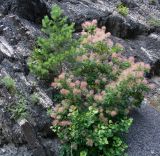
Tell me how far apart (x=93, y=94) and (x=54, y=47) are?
1657 mm

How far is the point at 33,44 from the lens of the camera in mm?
11883

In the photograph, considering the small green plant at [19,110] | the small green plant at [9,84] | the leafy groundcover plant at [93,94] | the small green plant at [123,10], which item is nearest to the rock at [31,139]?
the small green plant at [19,110]

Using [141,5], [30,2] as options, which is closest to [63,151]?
[30,2]

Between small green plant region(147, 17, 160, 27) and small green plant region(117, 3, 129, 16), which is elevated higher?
small green plant region(117, 3, 129, 16)

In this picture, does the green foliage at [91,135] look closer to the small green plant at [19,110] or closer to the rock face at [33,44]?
the rock face at [33,44]

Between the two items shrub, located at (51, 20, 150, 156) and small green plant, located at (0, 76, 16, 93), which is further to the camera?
small green plant, located at (0, 76, 16, 93)

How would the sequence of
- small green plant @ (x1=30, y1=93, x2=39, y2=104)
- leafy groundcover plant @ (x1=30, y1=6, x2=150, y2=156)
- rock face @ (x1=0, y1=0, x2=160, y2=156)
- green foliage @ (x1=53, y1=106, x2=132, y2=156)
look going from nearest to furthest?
green foliage @ (x1=53, y1=106, x2=132, y2=156) < leafy groundcover plant @ (x1=30, y1=6, x2=150, y2=156) < rock face @ (x1=0, y1=0, x2=160, y2=156) < small green plant @ (x1=30, y1=93, x2=39, y2=104)

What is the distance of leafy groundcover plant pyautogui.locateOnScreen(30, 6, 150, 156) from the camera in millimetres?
9289

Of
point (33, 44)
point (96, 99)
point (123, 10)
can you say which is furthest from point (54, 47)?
point (123, 10)

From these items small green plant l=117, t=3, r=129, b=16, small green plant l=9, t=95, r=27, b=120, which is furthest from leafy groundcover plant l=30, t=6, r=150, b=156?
small green plant l=117, t=3, r=129, b=16

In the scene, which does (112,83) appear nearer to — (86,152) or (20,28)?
(86,152)

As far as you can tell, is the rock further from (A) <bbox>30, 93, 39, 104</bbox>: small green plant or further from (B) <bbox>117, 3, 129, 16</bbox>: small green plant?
(B) <bbox>117, 3, 129, 16</bbox>: small green plant

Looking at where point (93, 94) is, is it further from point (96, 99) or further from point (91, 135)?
point (91, 135)

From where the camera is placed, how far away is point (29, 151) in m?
9.49
